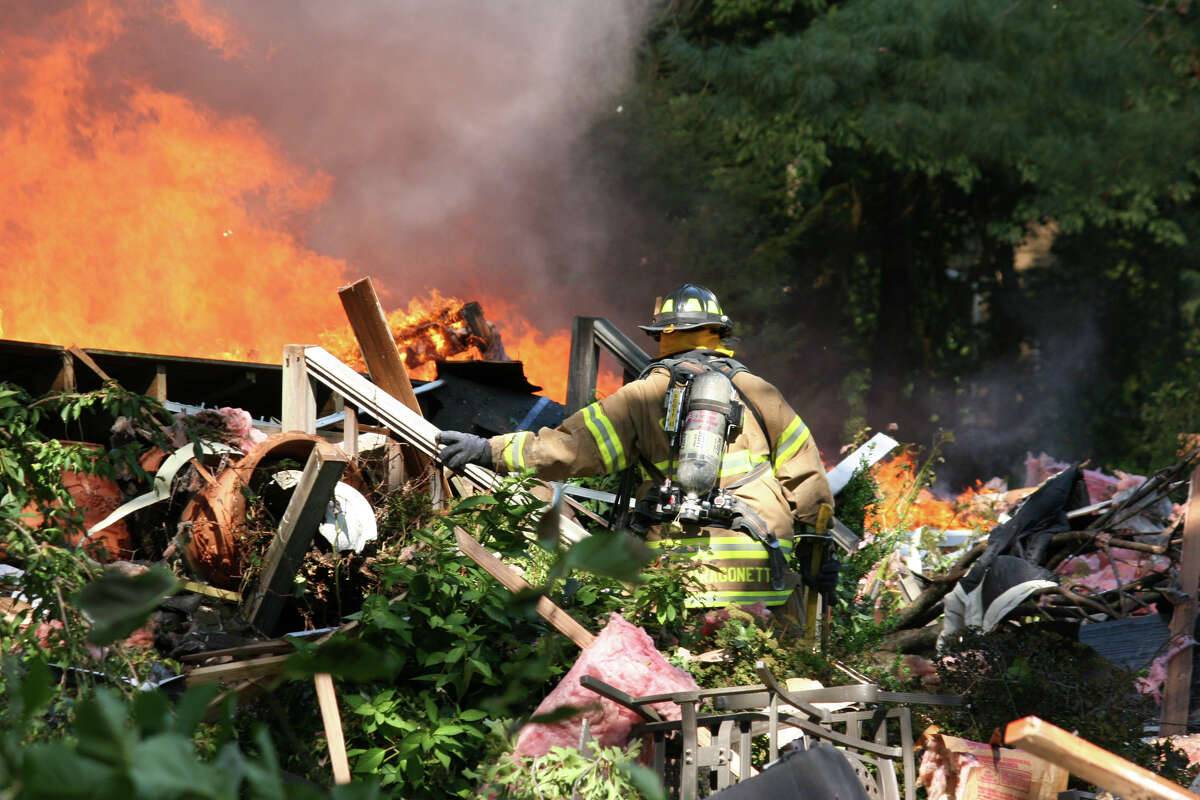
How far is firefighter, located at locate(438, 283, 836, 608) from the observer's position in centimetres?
423

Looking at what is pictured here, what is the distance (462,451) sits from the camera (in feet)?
13.7

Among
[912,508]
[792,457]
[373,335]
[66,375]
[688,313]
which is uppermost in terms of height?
[912,508]

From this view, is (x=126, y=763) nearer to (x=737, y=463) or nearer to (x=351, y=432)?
(x=351, y=432)

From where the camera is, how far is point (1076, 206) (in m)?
13.4

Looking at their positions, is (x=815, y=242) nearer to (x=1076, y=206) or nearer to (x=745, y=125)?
(x=745, y=125)

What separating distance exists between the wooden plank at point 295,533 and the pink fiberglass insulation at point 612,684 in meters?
1.06

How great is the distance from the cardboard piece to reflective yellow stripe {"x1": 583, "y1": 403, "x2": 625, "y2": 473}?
4.98 feet

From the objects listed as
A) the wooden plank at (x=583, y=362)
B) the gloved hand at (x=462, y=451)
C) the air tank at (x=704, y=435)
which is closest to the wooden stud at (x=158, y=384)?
the wooden plank at (x=583, y=362)

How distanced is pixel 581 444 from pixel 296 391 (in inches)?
45.7

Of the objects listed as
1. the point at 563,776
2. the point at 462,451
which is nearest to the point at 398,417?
the point at 462,451

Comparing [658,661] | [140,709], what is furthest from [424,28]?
[140,709]

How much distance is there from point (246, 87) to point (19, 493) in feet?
26.1

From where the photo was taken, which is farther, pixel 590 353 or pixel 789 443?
pixel 590 353

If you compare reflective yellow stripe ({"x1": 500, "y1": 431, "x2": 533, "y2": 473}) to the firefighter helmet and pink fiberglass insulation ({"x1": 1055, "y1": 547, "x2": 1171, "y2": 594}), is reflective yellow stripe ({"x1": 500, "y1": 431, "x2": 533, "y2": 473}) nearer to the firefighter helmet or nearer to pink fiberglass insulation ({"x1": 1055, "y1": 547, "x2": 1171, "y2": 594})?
the firefighter helmet
